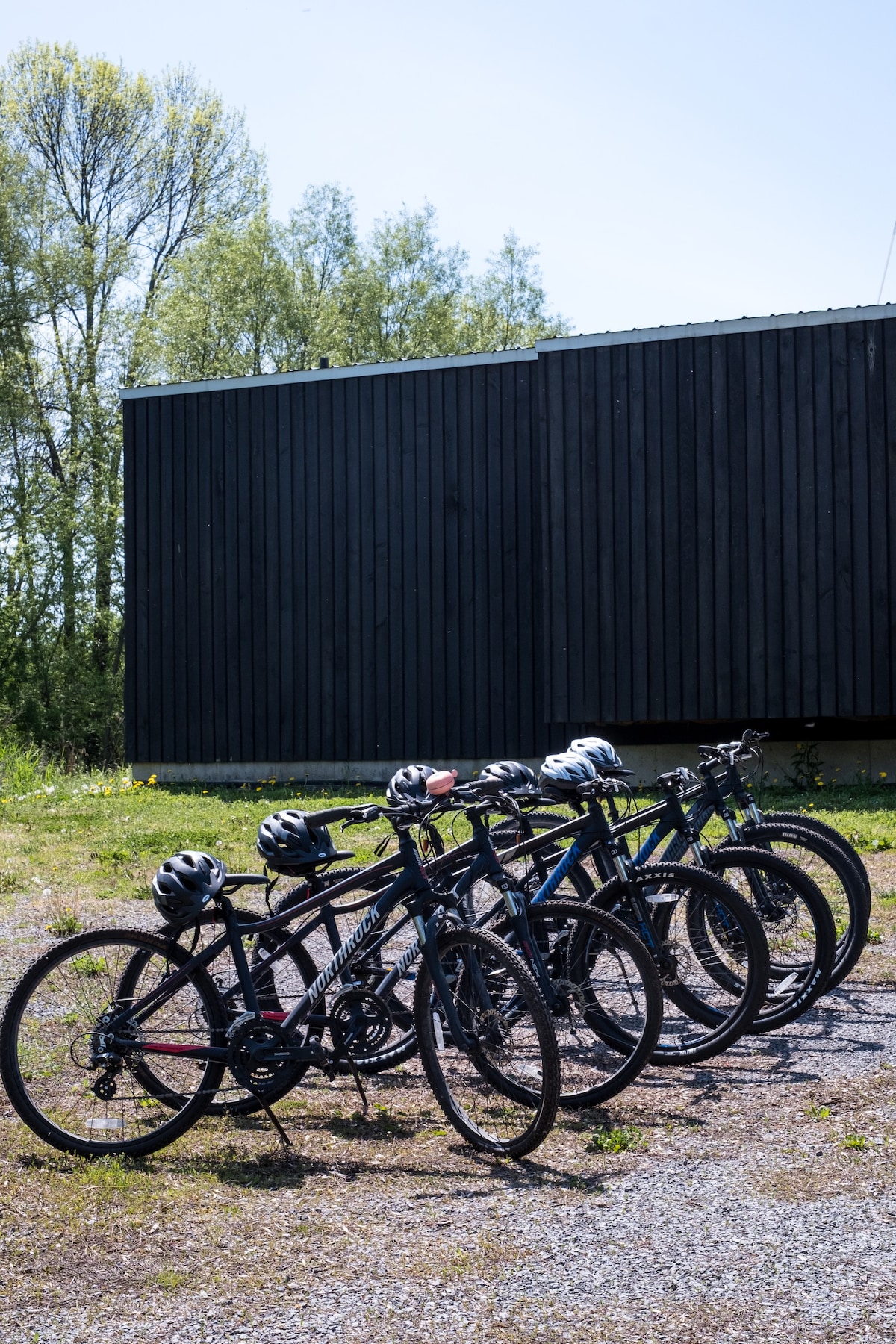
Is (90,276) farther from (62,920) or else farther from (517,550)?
(62,920)

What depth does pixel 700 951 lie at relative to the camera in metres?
4.69

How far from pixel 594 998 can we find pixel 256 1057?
112 cm

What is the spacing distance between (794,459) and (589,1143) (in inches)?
403

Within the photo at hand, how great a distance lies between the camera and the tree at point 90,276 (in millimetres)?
26766

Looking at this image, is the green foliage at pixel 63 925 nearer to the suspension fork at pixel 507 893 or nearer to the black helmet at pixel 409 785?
the black helmet at pixel 409 785

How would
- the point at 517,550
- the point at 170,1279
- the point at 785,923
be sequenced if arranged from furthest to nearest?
1. the point at 517,550
2. the point at 785,923
3. the point at 170,1279

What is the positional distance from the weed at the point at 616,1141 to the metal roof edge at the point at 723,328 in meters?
10.3

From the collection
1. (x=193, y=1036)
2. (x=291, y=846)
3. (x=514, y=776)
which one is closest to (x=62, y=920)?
(x=514, y=776)

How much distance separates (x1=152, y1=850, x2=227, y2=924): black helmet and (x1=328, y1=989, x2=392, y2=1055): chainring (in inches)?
20.5

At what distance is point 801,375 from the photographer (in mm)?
12906

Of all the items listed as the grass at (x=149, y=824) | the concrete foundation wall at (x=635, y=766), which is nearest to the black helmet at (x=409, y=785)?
the grass at (x=149, y=824)

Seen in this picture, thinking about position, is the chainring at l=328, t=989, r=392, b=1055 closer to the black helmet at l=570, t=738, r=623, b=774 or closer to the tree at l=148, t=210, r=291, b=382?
the black helmet at l=570, t=738, r=623, b=774

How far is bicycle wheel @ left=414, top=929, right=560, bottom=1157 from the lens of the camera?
12.2ft

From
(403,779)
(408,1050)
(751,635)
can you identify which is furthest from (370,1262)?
(751,635)
